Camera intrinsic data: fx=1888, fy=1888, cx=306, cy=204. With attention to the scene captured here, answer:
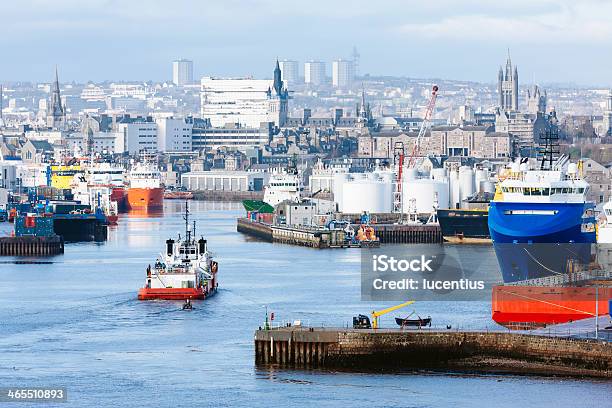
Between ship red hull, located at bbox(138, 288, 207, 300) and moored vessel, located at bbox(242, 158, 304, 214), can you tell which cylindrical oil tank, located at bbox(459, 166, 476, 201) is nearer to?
moored vessel, located at bbox(242, 158, 304, 214)

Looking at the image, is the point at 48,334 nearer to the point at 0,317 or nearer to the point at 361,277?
the point at 0,317

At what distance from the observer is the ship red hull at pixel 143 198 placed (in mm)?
109938

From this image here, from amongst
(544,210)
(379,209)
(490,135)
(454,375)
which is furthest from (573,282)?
(490,135)

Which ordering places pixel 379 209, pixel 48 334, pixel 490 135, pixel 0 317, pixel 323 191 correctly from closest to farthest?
1. pixel 48 334
2. pixel 0 317
3. pixel 379 209
4. pixel 323 191
5. pixel 490 135

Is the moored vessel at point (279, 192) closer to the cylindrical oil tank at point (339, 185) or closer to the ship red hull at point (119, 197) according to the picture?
the cylindrical oil tank at point (339, 185)

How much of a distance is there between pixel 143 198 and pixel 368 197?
28.0 m

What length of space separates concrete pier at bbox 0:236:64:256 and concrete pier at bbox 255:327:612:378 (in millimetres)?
31925

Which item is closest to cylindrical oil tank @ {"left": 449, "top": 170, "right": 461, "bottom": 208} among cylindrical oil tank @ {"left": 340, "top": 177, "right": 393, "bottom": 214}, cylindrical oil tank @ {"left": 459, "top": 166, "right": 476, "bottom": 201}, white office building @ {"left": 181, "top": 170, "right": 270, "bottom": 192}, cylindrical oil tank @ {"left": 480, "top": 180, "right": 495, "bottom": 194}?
cylindrical oil tank @ {"left": 459, "top": 166, "right": 476, "bottom": 201}

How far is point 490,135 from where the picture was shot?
159 m

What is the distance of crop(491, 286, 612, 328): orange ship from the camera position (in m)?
36.5

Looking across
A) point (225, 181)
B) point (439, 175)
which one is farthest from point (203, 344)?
point (225, 181)

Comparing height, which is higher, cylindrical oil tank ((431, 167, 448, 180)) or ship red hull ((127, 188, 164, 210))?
cylindrical oil tank ((431, 167, 448, 180))

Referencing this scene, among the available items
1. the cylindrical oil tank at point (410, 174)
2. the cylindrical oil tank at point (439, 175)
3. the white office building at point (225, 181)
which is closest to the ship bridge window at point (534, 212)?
the cylindrical oil tank at point (439, 175)

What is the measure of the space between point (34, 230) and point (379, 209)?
22.5 metres
